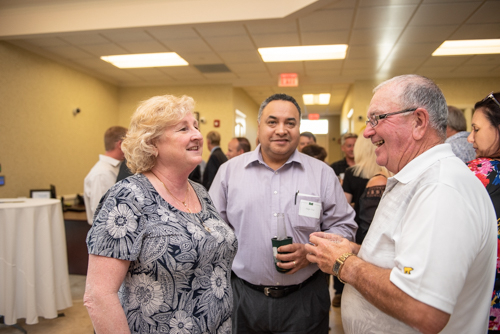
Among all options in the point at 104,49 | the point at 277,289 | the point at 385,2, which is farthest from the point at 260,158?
the point at 104,49

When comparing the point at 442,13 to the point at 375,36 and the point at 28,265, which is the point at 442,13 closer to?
the point at 375,36

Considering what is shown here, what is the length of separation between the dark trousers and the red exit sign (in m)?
6.01

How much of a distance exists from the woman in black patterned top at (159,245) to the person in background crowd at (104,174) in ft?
7.96

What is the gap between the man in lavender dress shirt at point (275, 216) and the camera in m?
1.69

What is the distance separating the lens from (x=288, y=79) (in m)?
7.30

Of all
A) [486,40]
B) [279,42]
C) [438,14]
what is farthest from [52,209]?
[486,40]

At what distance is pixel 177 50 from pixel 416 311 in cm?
578

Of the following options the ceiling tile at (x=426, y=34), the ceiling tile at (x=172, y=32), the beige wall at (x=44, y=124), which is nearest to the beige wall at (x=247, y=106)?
the beige wall at (x=44, y=124)

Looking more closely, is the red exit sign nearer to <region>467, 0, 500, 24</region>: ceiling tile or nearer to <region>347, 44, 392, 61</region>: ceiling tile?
<region>347, 44, 392, 61</region>: ceiling tile

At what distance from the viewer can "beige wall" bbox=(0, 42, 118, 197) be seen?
5406mm

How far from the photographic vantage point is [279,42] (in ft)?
17.8

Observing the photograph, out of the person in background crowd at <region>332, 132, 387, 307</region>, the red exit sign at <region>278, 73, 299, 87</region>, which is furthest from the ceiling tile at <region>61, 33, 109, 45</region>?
the person in background crowd at <region>332, 132, 387, 307</region>

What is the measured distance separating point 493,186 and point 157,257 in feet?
4.53

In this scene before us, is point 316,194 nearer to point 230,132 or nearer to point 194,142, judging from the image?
point 194,142
